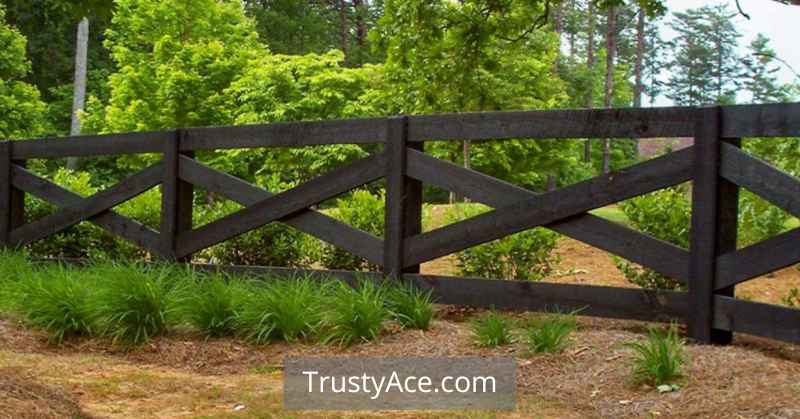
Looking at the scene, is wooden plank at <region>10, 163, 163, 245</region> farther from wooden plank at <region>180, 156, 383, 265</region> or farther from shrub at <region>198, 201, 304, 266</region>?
shrub at <region>198, 201, 304, 266</region>

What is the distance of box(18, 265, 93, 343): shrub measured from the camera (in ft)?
18.7

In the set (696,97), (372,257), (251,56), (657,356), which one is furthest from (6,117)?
(696,97)

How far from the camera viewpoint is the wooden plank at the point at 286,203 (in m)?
6.63

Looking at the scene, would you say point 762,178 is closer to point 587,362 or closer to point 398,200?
point 587,362

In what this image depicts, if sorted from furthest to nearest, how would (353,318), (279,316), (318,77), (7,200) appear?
(318,77) < (7,200) < (279,316) < (353,318)

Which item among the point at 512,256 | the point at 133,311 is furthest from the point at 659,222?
the point at 133,311

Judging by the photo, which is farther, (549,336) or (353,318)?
(353,318)

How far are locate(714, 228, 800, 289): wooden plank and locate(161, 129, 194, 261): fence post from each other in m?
4.72

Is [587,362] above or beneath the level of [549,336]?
beneath

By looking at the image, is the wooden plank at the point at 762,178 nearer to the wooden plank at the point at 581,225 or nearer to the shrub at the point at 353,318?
the wooden plank at the point at 581,225

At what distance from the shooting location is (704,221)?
16.9ft

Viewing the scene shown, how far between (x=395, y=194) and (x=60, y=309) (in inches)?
98.9

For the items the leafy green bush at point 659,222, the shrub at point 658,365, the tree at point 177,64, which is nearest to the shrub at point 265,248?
the leafy green bush at point 659,222

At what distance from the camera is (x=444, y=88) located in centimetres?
849
